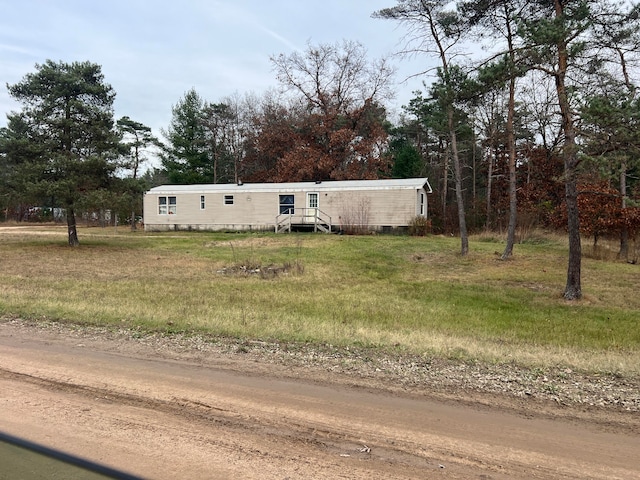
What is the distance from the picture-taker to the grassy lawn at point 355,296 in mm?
6523

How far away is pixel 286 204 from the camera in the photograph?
28156mm

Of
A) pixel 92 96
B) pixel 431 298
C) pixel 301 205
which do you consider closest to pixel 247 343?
pixel 431 298

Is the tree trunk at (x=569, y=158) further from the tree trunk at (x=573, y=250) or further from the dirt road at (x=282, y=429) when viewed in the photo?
the dirt road at (x=282, y=429)

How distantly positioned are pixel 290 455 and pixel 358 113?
35.6 m

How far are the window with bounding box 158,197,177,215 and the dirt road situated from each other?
1062 inches

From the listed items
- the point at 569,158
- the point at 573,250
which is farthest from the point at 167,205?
the point at 569,158

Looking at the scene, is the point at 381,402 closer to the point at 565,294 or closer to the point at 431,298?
the point at 431,298

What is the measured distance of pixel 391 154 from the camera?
37938 millimetres

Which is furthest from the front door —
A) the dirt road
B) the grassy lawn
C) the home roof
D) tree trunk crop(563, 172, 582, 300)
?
the dirt road

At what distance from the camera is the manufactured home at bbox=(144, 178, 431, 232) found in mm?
26109

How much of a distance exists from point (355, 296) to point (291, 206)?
17832 mm

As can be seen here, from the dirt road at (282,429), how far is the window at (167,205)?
27.0 metres

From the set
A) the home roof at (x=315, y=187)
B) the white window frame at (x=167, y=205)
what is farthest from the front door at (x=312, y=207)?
the white window frame at (x=167, y=205)

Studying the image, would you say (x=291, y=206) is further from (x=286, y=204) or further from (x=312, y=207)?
(x=312, y=207)
